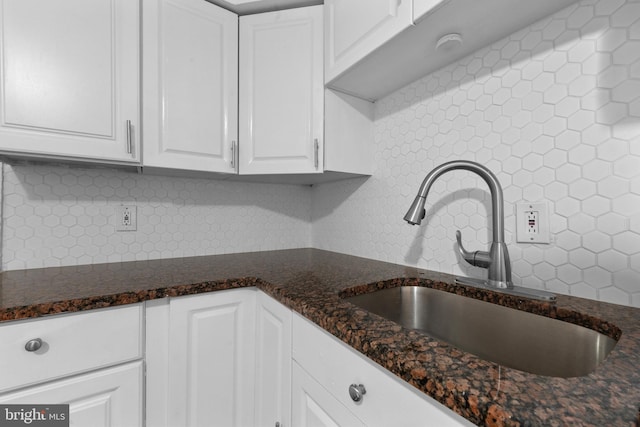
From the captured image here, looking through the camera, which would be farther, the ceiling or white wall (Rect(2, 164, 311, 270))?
the ceiling

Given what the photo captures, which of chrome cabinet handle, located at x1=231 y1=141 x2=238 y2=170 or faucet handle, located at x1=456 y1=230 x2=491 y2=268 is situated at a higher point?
chrome cabinet handle, located at x1=231 y1=141 x2=238 y2=170

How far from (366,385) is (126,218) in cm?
129

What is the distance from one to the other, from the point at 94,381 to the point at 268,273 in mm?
575

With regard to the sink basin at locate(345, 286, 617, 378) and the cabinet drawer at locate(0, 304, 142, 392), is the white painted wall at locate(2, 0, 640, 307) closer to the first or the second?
the sink basin at locate(345, 286, 617, 378)

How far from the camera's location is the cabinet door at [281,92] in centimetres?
125

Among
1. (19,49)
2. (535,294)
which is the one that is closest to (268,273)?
(535,294)

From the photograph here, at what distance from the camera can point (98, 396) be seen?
820 millimetres

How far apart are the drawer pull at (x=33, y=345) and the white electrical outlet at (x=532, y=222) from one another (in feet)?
4.46

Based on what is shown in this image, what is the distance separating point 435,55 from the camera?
1007 millimetres

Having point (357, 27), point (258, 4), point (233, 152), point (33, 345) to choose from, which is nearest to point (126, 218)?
point (233, 152)

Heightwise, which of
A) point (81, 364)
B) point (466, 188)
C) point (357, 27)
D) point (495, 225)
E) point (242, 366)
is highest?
point (357, 27)

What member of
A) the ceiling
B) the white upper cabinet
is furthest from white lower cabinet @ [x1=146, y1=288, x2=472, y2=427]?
the ceiling

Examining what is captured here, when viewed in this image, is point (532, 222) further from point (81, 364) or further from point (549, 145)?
point (81, 364)

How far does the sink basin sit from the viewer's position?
65 centimetres
